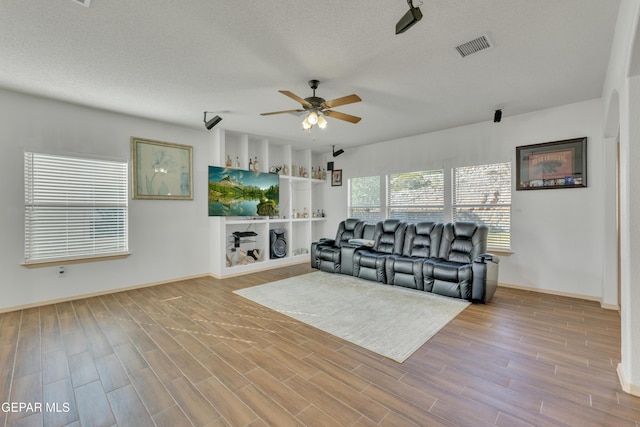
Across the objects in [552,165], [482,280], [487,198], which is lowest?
[482,280]

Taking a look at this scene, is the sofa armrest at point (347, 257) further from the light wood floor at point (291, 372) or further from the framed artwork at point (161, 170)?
the framed artwork at point (161, 170)

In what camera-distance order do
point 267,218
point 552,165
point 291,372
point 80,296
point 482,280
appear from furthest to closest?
point 267,218, point 552,165, point 80,296, point 482,280, point 291,372

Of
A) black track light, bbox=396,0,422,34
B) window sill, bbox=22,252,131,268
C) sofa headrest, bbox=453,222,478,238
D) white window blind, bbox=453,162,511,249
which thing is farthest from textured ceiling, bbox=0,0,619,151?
window sill, bbox=22,252,131,268

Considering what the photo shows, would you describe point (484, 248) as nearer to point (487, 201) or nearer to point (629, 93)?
point (487, 201)

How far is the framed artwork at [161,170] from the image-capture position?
4590 mm

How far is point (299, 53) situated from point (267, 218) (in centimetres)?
397

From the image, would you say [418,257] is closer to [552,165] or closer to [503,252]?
[503,252]

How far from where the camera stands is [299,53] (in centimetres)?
266

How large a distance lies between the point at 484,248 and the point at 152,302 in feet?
16.0

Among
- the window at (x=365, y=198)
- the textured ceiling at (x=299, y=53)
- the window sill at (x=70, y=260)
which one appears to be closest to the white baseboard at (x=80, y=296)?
the window sill at (x=70, y=260)

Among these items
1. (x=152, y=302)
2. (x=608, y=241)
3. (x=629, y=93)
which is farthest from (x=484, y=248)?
(x=152, y=302)

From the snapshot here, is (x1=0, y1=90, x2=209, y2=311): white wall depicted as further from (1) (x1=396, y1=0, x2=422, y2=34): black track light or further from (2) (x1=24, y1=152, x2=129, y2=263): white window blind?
(1) (x1=396, y1=0, x2=422, y2=34): black track light

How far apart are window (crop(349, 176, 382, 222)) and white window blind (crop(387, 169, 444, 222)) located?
1.03 ft

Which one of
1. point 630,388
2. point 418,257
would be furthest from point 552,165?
point 630,388
